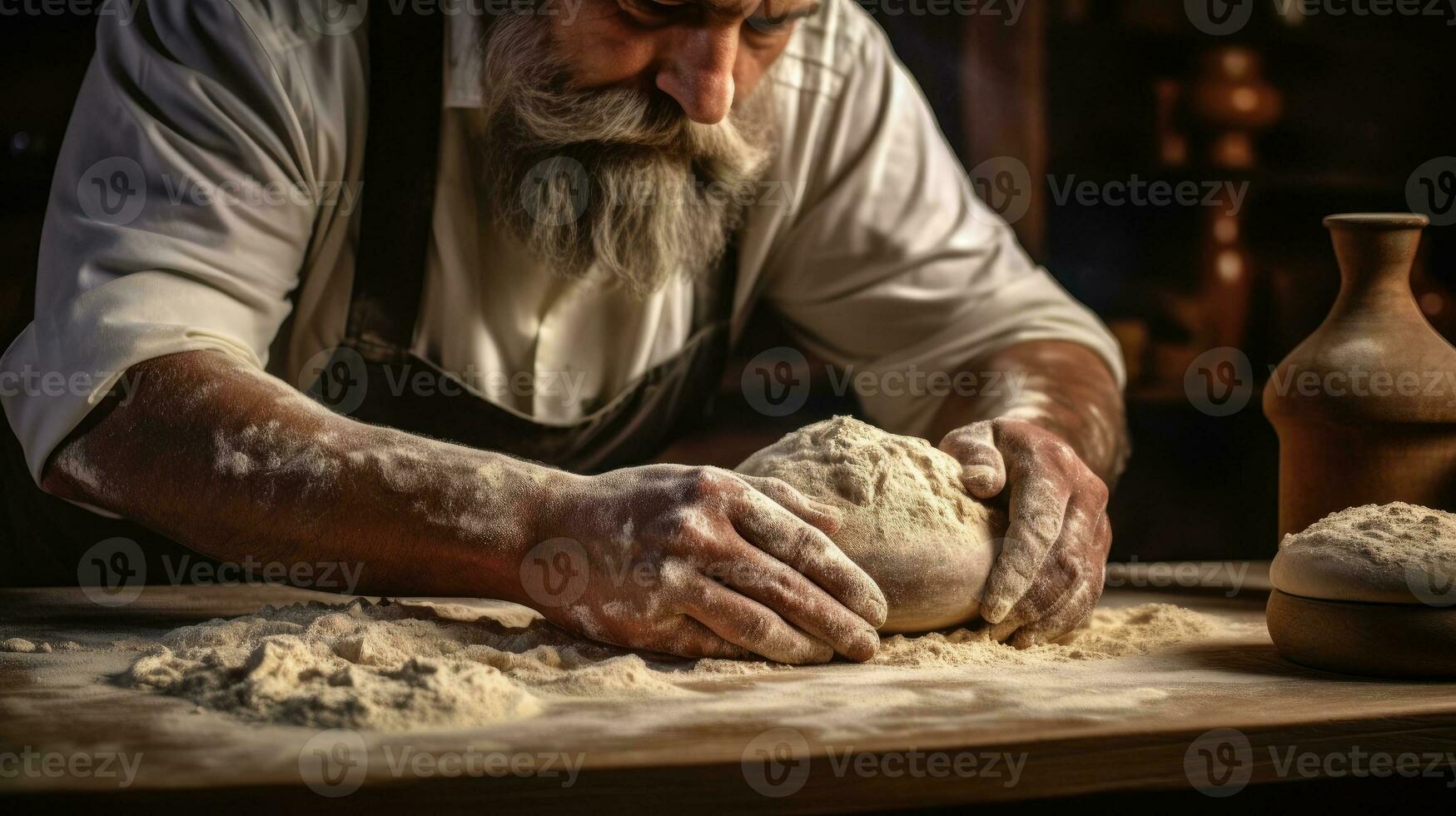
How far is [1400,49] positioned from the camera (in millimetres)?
4082

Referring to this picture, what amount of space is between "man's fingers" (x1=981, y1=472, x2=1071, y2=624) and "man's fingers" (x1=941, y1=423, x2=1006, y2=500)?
1.4 inches

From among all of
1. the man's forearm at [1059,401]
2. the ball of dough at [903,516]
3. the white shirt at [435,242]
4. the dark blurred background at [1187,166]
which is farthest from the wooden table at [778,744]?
the dark blurred background at [1187,166]

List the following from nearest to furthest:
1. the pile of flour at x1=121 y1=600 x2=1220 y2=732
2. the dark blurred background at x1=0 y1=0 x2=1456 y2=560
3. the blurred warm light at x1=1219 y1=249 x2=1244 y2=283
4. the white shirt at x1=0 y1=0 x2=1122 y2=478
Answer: the pile of flour at x1=121 y1=600 x2=1220 y2=732, the white shirt at x1=0 y1=0 x2=1122 y2=478, the dark blurred background at x1=0 y1=0 x2=1456 y2=560, the blurred warm light at x1=1219 y1=249 x2=1244 y2=283

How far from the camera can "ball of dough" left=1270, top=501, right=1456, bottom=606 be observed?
136 centimetres

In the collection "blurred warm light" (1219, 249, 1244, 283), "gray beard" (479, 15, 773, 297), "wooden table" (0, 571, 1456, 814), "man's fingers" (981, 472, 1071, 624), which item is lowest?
"wooden table" (0, 571, 1456, 814)

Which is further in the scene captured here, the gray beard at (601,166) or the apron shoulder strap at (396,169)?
the apron shoulder strap at (396,169)

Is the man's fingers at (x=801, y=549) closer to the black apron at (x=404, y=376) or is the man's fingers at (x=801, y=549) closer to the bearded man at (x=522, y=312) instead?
the bearded man at (x=522, y=312)

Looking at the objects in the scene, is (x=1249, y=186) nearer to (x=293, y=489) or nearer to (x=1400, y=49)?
(x=1400, y=49)

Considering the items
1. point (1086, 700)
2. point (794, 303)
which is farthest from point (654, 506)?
point (794, 303)

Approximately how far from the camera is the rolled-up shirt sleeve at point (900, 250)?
8.00ft

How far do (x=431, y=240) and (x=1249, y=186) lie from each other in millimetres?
2822

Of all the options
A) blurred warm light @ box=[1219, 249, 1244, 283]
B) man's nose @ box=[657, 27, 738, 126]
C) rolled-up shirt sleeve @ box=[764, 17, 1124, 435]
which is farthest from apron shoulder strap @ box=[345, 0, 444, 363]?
blurred warm light @ box=[1219, 249, 1244, 283]

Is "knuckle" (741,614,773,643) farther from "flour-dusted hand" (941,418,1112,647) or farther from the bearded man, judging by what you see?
"flour-dusted hand" (941,418,1112,647)

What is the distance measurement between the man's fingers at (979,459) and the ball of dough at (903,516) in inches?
0.6
